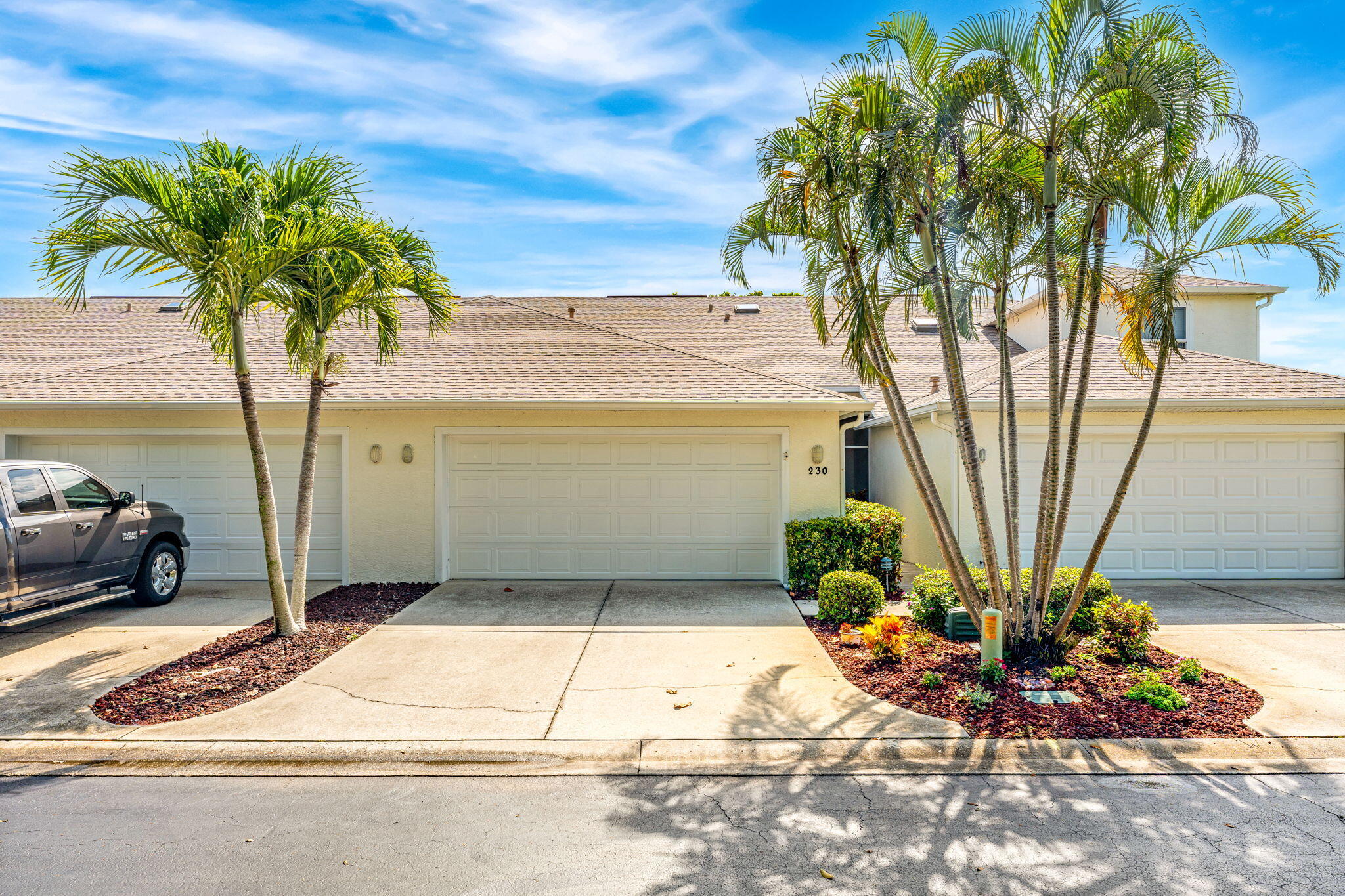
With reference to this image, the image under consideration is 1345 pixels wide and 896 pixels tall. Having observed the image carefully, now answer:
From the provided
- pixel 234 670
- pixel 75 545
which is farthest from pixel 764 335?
pixel 75 545

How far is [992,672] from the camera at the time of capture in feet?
20.2

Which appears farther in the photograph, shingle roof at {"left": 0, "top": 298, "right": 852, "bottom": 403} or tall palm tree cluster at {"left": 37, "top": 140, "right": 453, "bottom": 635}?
shingle roof at {"left": 0, "top": 298, "right": 852, "bottom": 403}

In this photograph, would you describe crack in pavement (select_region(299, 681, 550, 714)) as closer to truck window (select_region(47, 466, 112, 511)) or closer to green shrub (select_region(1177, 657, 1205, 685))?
truck window (select_region(47, 466, 112, 511))

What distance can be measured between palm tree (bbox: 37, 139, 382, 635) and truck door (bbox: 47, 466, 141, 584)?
252 cm

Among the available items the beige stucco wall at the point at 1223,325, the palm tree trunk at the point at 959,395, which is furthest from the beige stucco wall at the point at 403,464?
the beige stucco wall at the point at 1223,325

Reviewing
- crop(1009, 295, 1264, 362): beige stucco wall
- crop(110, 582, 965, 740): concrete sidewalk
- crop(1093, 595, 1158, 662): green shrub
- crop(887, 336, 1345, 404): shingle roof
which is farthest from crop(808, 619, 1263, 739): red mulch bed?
crop(1009, 295, 1264, 362): beige stucco wall

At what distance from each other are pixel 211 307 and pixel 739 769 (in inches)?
244

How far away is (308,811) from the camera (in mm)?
4348

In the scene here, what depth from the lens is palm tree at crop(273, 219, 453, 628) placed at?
733 cm

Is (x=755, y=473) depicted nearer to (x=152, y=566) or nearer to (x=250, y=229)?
(x=250, y=229)

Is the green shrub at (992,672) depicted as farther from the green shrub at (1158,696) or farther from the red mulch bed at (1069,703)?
the green shrub at (1158,696)

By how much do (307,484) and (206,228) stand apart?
8.30 feet

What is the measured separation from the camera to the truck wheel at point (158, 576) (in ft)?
29.8

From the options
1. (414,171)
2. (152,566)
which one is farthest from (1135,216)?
(152,566)
